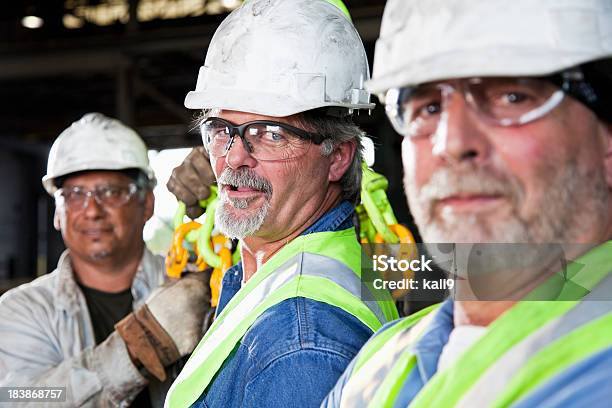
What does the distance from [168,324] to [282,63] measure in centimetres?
91

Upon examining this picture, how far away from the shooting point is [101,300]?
2941 millimetres

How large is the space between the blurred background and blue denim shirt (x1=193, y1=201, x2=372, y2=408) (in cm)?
96

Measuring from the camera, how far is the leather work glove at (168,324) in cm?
226

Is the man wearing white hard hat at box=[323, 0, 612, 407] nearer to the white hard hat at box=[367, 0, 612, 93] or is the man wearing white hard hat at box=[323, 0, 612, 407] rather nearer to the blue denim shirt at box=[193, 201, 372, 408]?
the white hard hat at box=[367, 0, 612, 93]

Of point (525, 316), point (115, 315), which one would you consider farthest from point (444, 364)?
point (115, 315)

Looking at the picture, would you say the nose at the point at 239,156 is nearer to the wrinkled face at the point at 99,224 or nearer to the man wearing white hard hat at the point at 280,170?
the man wearing white hard hat at the point at 280,170

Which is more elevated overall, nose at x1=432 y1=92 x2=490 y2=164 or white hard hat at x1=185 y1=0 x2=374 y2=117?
white hard hat at x1=185 y1=0 x2=374 y2=117

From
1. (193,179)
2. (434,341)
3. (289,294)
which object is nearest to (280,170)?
(289,294)

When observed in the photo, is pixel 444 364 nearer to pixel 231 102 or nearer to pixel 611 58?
pixel 611 58

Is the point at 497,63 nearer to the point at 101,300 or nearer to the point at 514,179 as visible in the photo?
the point at 514,179

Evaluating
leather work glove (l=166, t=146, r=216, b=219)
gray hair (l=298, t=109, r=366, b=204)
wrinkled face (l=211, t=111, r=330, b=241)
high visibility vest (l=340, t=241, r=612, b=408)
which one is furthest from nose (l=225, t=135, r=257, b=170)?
high visibility vest (l=340, t=241, r=612, b=408)

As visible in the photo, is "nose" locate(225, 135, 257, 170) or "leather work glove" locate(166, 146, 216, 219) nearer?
"nose" locate(225, 135, 257, 170)

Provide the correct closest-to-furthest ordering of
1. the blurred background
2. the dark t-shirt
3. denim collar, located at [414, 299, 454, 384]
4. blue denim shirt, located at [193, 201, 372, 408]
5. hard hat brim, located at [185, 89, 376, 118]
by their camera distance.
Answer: denim collar, located at [414, 299, 454, 384], blue denim shirt, located at [193, 201, 372, 408], hard hat brim, located at [185, 89, 376, 118], the dark t-shirt, the blurred background

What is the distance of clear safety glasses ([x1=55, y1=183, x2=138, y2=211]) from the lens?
299cm
